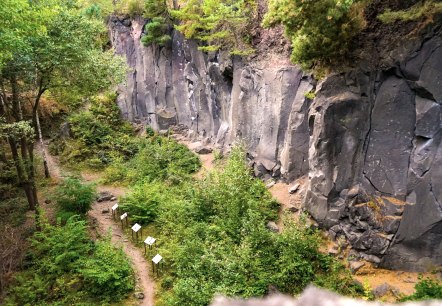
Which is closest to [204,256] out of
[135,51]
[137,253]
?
[137,253]

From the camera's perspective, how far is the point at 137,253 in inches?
553

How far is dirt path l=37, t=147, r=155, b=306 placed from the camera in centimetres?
1198

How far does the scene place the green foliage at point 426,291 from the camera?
26.3 ft

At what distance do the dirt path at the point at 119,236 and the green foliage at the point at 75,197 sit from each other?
0.76m

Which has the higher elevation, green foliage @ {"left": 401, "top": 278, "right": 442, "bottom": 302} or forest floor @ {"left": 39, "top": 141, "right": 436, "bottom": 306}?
green foliage @ {"left": 401, "top": 278, "right": 442, "bottom": 302}

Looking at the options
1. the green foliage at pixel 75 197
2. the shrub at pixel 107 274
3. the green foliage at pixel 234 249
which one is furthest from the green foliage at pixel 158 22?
the shrub at pixel 107 274

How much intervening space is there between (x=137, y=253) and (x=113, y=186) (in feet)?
22.2

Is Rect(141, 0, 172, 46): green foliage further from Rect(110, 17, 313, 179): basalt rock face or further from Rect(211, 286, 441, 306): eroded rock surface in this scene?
Rect(211, 286, 441, 306): eroded rock surface

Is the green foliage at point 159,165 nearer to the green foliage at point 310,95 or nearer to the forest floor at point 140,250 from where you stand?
the forest floor at point 140,250

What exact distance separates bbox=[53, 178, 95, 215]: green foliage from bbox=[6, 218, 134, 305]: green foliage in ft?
7.57

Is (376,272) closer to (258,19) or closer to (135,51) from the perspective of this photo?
(258,19)

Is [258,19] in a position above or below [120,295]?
above

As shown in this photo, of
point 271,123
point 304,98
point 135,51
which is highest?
point 135,51

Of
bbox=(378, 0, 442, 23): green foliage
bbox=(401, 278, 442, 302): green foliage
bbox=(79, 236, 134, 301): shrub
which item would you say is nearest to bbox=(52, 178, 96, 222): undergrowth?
bbox=(79, 236, 134, 301): shrub
